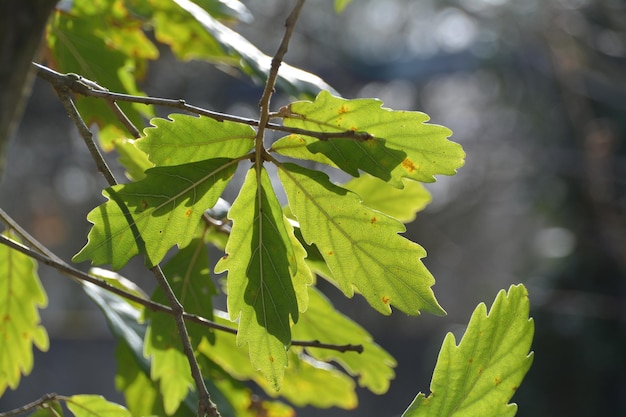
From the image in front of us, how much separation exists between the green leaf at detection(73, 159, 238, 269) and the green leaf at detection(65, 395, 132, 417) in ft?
0.59

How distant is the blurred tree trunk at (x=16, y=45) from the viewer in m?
0.33

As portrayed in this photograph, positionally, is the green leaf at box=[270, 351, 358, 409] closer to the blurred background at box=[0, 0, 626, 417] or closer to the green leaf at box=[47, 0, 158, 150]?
the green leaf at box=[47, 0, 158, 150]

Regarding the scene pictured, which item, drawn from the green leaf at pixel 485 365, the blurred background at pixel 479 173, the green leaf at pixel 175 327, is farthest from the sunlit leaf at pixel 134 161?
the blurred background at pixel 479 173

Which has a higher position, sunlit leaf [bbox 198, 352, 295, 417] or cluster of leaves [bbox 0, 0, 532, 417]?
cluster of leaves [bbox 0, 0, 532, 417]

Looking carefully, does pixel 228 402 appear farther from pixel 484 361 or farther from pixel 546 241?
pixel 546 241

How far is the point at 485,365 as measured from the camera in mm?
562

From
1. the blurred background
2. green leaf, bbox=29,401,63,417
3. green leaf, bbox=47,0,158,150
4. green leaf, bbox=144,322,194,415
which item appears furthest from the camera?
the blurred background

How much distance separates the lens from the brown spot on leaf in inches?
21.2

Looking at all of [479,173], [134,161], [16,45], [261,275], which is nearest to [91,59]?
[134,161]

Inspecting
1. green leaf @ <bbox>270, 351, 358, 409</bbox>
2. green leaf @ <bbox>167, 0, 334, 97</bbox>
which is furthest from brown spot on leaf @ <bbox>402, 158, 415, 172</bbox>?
green leaf @ <bbox>270, 351, 358, 409</bbox>

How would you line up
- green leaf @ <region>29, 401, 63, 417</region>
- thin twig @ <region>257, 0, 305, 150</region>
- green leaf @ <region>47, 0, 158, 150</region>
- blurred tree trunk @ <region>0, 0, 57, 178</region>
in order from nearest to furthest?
blurred tree trunk @ <region>0, 0, 57, 178</region> → thin twig @ <region>257, 0, 305, 150</region> → green leaf @ <region>29, 401, 63, 417</region> → green leaf @ <region>47, 0, 158, 150</region>

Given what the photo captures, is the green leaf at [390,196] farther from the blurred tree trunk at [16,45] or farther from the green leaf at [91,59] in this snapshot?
the blurred tree trunk at [16,45]

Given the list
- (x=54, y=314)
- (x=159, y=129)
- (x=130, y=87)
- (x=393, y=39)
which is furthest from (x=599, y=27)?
(x=54, y=314)

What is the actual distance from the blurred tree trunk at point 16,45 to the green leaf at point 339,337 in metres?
0.48
